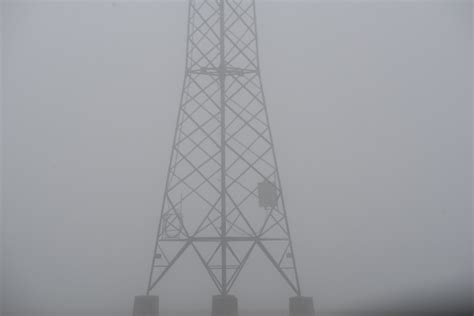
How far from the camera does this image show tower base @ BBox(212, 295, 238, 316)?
42.2 feet

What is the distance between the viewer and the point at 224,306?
509 inches

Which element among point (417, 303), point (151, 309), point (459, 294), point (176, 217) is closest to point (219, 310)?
point (151, 309)

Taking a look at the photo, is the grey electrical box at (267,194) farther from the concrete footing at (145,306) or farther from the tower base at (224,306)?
the concrete footing at (145,306)

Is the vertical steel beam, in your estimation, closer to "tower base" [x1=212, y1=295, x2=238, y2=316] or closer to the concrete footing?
"tower base" [x1=212, y1=295, x2=238, y2=316]

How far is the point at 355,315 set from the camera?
1700 cm

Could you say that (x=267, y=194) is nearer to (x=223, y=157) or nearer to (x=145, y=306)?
(x=223, y=157)

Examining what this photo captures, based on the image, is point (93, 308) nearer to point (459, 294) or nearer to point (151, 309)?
point (151, 309)

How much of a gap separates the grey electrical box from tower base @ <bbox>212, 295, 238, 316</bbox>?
117 inches

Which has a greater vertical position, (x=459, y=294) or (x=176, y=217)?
(x=176, y=217)

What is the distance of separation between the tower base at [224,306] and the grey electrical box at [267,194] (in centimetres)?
297

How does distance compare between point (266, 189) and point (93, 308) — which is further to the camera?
point (93, 308)

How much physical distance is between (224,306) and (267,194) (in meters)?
3.45

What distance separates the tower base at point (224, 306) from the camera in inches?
507

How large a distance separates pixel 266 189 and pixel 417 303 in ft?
33.7
